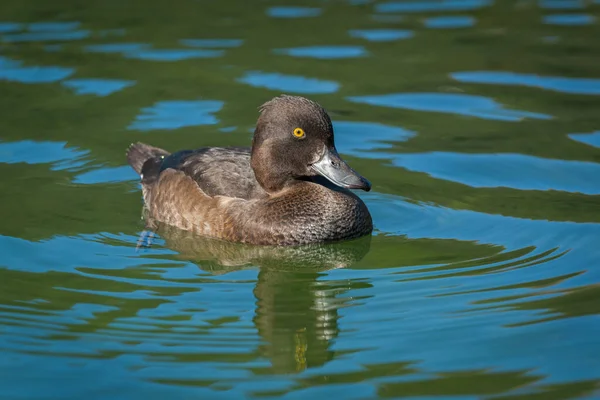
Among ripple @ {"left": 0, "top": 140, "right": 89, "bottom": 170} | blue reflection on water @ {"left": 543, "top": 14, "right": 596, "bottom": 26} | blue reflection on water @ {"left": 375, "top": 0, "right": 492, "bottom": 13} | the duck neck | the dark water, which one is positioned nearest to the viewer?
the dark water

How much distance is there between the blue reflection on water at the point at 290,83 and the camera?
1271 cm

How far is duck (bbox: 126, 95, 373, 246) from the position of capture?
8602 millimetres

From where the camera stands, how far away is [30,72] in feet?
44.8

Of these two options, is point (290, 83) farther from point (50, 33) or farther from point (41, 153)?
point (50, 33)

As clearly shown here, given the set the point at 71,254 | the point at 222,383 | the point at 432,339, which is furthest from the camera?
the point at 71,254

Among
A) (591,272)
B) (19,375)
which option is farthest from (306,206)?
(19,375)

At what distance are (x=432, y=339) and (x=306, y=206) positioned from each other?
236 centimetres

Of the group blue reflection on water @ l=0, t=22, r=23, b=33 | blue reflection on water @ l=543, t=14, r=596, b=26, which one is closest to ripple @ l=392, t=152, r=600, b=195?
blue reflection on water @ l=543, t=14, r=596, b=26

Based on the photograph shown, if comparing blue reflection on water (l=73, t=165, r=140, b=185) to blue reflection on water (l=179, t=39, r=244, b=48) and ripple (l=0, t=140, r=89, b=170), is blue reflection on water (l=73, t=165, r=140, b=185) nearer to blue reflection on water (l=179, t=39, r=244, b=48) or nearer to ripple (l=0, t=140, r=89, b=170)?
ripple (l=0, t=140, r=89, b=170)

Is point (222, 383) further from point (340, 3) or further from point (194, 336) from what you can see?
point (340, 3)

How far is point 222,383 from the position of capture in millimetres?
6129

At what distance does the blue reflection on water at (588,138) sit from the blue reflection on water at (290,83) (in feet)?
10.1

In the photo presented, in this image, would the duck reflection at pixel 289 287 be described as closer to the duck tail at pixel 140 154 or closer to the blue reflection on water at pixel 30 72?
the duck tail at pixel 140 154

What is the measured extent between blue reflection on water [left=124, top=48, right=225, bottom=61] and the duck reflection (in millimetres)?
A: 5173
